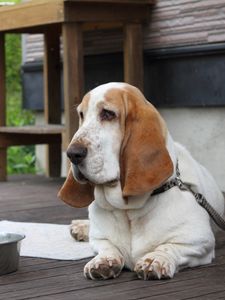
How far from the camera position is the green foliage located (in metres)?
8.77

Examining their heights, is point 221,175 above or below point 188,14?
below

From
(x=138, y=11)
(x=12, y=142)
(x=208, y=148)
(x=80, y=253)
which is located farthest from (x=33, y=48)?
(x=80, y=253)

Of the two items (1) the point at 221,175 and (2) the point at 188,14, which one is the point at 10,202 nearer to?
(1) the point at 221,175

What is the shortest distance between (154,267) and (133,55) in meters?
2.93

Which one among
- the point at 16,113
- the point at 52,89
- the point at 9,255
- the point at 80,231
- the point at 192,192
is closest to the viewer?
the point at 9,255

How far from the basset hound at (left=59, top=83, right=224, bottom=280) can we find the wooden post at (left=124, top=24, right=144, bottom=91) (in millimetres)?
2475

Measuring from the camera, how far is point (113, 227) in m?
3.19

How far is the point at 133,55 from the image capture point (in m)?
5.71

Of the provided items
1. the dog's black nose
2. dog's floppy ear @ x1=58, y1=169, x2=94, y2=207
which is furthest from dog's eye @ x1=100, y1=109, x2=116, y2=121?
dog's floppy ear @ x1=58, y1=169, x2=94, y2=207

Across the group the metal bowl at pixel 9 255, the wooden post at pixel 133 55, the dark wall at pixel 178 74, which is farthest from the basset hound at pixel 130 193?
the wooden post at pixel 133 55

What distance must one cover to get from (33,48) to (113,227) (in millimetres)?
4354

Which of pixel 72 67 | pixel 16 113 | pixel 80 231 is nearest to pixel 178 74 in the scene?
pixel 72 67

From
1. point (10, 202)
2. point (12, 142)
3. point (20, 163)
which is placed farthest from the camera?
point (20, 163)

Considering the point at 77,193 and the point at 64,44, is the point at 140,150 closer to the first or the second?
the point at 77,193
